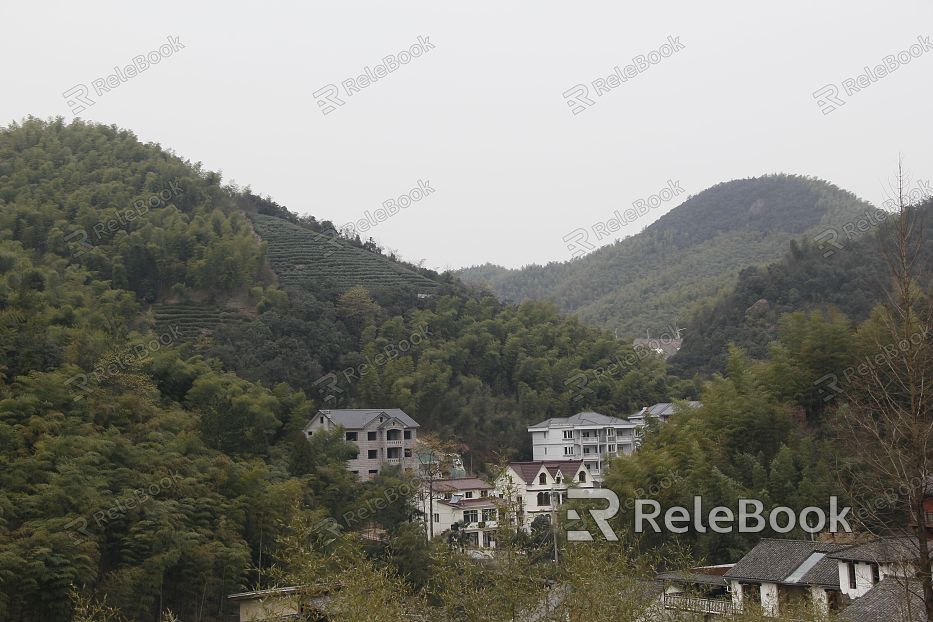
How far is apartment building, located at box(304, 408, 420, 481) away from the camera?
26641 millimetres

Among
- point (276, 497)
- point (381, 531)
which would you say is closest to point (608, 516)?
point (381, 531)

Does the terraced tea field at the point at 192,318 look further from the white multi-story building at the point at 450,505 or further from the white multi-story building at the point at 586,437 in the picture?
the white multi-story building at the point at 586,437

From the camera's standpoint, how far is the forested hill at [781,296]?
36281mm

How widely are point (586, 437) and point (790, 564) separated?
1804cm

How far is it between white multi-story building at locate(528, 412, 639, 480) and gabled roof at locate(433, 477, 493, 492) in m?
4.77

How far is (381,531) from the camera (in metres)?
20.8

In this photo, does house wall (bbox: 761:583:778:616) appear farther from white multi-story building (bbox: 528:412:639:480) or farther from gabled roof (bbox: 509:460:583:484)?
white multi-story building (bbox: 528:412:639:480)

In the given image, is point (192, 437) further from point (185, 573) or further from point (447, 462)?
point (447, 462)

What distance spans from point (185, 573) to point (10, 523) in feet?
9.02

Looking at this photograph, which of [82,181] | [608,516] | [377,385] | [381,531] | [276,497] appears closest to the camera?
[276,497]

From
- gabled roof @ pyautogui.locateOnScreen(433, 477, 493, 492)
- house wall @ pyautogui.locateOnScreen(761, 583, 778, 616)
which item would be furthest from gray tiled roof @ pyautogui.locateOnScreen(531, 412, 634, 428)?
house wall @ pyautogui.locateOnScreen(761, 583, 778, 616)

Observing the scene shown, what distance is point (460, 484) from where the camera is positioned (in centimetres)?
2647
